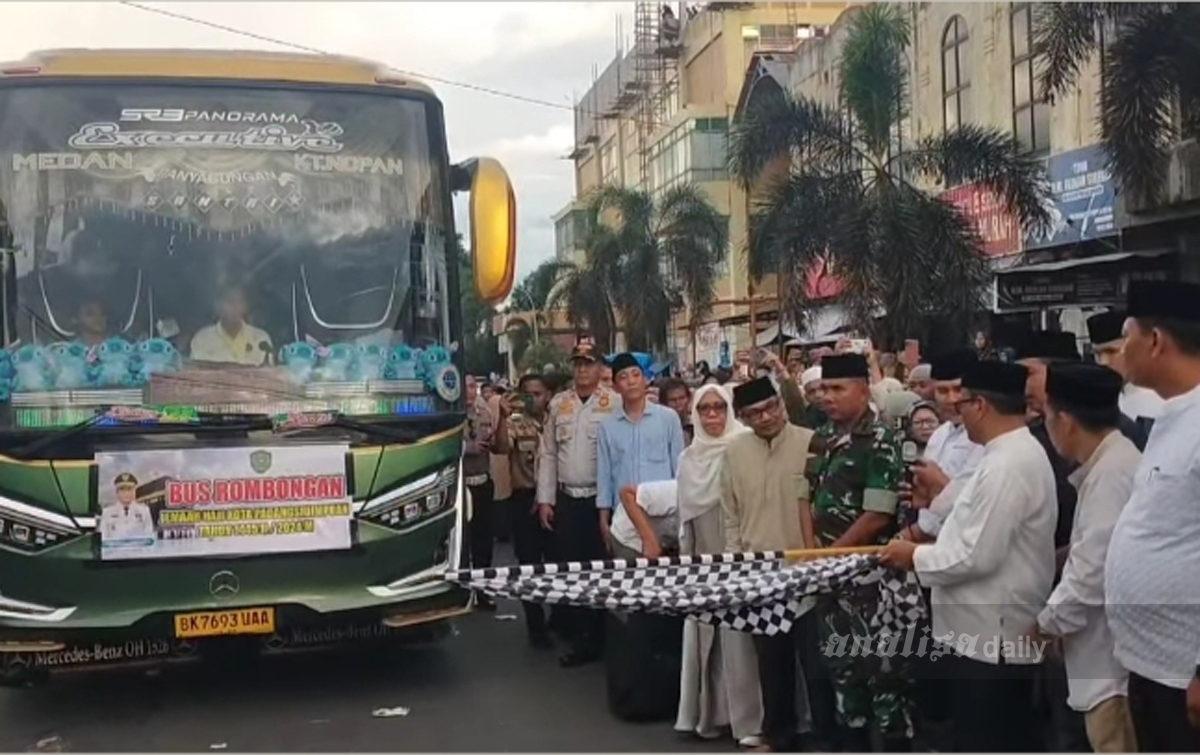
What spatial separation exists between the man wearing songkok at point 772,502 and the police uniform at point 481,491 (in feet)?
13.3

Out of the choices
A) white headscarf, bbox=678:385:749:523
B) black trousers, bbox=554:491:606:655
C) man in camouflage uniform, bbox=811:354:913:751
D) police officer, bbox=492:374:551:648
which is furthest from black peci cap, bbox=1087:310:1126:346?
police officer, bbox=492:374:551:648

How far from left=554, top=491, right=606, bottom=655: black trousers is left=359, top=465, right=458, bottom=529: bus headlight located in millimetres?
1454

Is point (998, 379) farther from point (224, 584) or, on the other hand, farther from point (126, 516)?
point (126, 516)

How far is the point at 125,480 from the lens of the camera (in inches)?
272

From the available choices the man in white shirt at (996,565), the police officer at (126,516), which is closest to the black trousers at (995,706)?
the man in white shirt at (996,565)

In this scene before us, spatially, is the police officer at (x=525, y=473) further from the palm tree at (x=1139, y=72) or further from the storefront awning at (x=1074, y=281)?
the storefront awning at (x=1074, y=281)

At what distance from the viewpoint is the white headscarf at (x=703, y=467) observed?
6578 mm

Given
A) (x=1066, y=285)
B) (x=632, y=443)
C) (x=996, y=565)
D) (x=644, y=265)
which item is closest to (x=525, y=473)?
(x=632, y=443)

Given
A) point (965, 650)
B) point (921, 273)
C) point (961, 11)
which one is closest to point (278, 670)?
point (965, 650)

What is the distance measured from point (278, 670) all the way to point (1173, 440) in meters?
6.10

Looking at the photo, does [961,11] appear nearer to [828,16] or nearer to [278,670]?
[278,670]

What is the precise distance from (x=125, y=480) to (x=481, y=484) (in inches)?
141

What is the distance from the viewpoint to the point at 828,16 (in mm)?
49156

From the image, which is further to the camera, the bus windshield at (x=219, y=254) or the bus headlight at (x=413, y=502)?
the bus headlight at (x=413, y=502)
